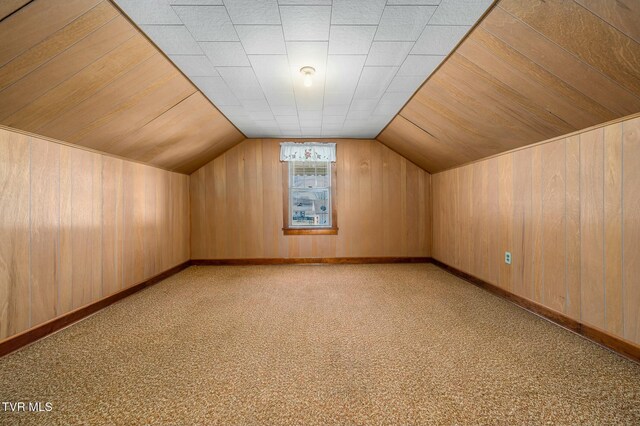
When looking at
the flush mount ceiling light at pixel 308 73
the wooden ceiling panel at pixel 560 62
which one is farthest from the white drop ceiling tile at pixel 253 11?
the wooden ceiling panel at pixel 560 62

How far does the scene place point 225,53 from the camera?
2068 mm

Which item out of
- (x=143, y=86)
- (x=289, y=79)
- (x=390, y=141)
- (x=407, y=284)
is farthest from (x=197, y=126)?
(x=407, y=284)

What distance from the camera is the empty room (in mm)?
1398

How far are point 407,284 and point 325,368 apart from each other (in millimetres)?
2134

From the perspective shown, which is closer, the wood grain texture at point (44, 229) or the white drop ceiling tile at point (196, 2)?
the white drop ceiling tile at point (196, 2)

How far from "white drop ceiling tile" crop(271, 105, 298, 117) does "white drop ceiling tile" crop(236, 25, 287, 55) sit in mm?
1097

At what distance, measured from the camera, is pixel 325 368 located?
1643 mm

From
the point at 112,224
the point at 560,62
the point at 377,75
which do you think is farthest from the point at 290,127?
the point at 560,62

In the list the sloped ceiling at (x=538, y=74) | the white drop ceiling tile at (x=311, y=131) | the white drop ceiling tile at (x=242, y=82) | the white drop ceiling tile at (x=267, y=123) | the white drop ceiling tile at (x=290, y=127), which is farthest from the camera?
the white drop ceiling tile at (x=311, y=131)

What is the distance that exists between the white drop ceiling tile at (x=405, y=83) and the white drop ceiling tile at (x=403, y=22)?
22.4 inches

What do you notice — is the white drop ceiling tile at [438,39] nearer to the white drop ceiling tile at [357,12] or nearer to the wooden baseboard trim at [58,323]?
the white drop ceiling tile at [357,12]

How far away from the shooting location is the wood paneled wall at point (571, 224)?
176 centimetres

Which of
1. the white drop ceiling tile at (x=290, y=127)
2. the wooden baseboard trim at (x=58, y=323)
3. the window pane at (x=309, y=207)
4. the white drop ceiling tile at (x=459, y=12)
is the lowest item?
the wooden baseboard trim at (x=58, y=323)

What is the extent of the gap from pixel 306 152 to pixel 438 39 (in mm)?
2928
